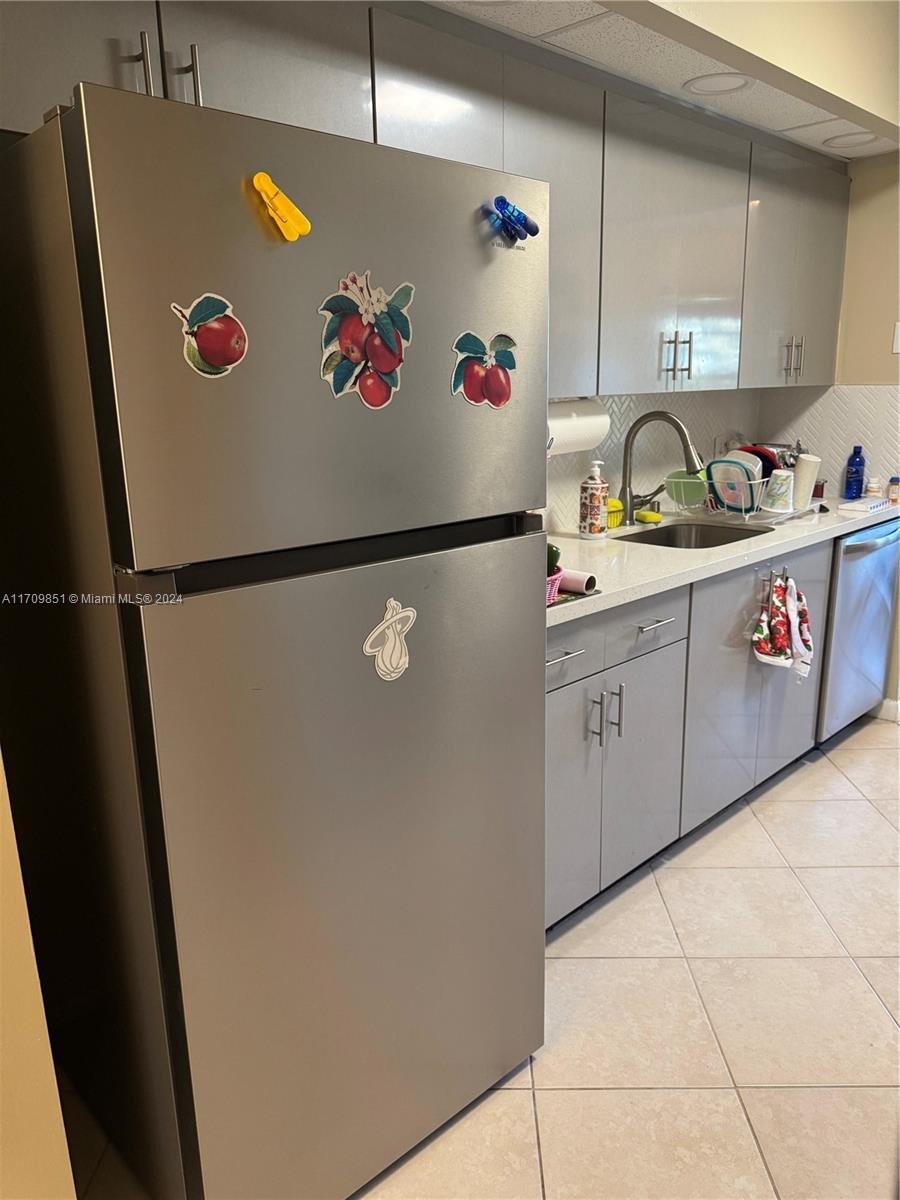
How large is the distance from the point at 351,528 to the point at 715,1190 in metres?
1.33

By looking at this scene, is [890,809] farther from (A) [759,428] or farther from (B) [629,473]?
(A) [759,428]

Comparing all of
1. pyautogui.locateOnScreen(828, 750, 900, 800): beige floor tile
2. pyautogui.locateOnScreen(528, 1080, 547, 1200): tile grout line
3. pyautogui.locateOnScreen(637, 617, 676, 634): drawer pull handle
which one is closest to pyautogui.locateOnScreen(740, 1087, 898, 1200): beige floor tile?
pyautogui.locateOnScreen(528, 1080, 547, 1200): tile grout line

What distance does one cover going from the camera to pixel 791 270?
3.09 meters

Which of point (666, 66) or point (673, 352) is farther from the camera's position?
point (673, 352)

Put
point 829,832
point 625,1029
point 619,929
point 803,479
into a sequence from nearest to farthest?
point 625,1029 < point 619,929 < point 829,832 < point 803,479

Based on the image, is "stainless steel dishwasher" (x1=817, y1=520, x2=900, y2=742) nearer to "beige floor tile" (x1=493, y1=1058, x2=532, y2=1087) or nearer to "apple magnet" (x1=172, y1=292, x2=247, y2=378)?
"beige floor tile" (x1=493, y1=1058, x2=532, y2=1087)

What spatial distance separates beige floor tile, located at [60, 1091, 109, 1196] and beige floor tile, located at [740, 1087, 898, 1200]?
1223mm

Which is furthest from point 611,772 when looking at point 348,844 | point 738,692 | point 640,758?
point 348,844

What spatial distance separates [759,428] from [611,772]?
2.08m

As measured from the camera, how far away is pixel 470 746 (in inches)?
60.4

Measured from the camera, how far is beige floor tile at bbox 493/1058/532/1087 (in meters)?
1.84

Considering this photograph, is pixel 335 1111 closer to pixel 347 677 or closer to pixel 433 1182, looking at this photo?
pixel 433 1182

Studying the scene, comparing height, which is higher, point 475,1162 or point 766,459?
point 766,459

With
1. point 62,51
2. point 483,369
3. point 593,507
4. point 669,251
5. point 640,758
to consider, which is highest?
point 62,51
